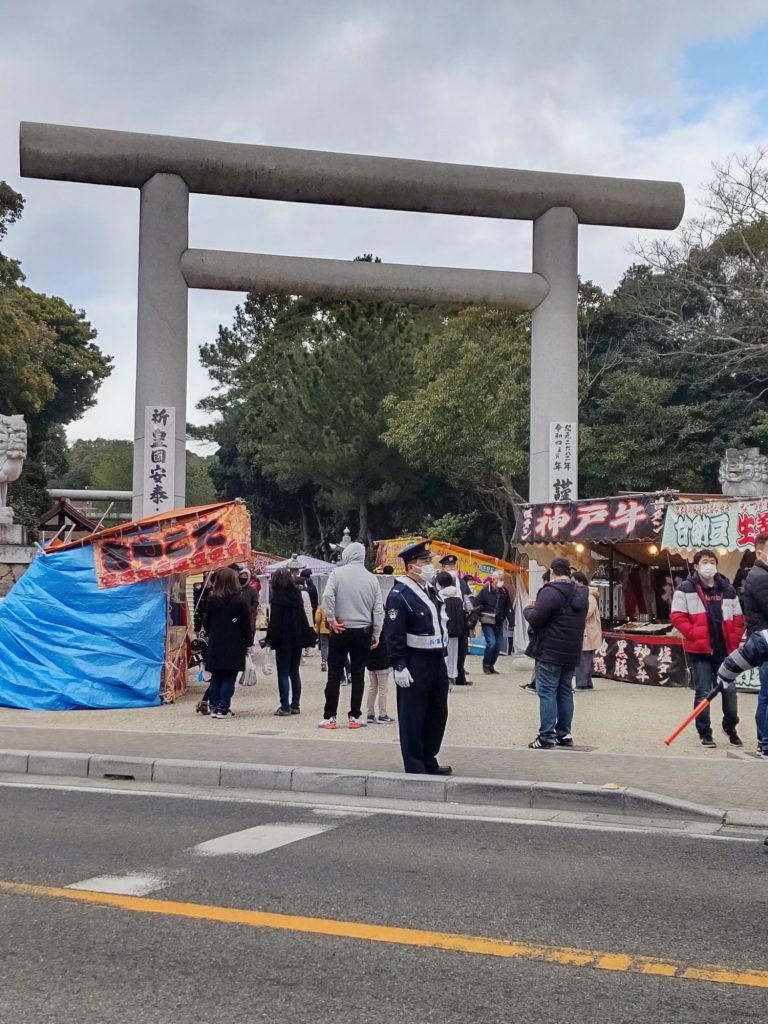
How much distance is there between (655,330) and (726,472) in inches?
550

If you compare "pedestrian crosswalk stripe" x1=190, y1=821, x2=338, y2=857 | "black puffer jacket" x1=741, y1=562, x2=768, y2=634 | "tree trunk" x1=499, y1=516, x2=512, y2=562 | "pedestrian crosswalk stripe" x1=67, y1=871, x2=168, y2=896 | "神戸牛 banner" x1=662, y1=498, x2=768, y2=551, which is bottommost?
"pedestrian crosswalk stripe" x1=190, y1=821, x2=338, y2=857

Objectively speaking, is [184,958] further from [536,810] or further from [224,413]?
[224,413]

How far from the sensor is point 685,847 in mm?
6652

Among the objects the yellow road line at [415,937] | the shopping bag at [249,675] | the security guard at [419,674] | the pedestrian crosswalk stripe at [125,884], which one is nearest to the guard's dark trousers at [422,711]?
the security guard at [419,674]

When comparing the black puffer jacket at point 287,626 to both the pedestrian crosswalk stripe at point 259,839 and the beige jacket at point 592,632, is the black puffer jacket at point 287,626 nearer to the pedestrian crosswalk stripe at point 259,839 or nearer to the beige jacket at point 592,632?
the beige jacket at point 592,632

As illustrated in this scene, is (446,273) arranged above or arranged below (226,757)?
above

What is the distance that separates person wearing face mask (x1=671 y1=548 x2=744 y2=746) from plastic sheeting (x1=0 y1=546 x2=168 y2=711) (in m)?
6.68

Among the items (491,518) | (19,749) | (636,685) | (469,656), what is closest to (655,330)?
(491,518)

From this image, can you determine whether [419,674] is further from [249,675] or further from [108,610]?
[249,675]

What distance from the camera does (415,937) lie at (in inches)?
188

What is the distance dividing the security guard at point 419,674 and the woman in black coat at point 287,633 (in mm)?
4344

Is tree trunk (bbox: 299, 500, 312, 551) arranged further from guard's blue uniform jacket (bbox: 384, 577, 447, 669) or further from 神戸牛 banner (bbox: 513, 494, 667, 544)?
guard's blue uniform jacket (bbox: 384, 577, 447, 669)

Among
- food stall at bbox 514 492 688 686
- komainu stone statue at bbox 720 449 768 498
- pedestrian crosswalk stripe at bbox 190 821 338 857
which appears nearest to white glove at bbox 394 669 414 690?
pedestrian crosswalk stripe at bbox 190 821 338 857

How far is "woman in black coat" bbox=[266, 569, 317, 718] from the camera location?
42.4 feet
